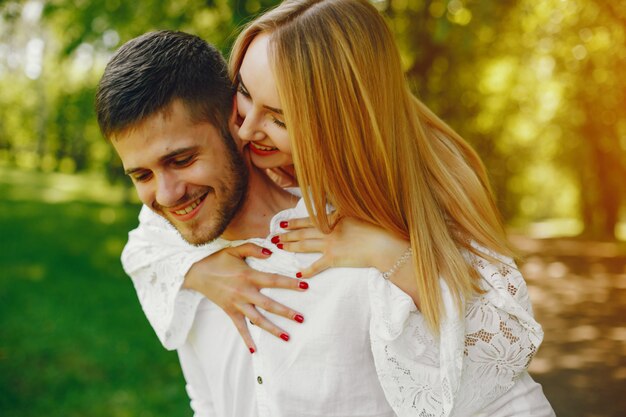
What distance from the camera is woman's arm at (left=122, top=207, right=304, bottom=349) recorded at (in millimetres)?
2439

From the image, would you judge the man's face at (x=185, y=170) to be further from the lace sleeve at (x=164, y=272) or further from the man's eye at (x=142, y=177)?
the lace sleeve at (x=164, y=272)

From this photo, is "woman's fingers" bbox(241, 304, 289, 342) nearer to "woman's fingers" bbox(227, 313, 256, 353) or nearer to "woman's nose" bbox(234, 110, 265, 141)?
"woman's fingers" bbox(227, 313, 256, 353)

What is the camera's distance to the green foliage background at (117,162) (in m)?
5.63

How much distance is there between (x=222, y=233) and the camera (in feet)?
8.66

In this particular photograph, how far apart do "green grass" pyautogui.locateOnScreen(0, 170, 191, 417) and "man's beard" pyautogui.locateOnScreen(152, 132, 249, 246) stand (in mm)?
3371

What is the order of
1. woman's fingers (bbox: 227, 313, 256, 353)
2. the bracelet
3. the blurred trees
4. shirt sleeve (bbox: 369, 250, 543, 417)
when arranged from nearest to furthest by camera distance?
shirt sleeve (bbox: 369, 250, 543, 417), the bracelet, woman's fingers (bbox: 227, 313, 256, 353), the blurred trees

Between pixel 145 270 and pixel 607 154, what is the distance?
52.7ft

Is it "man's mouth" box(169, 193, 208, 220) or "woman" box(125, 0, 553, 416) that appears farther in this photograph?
"man's mouth" box(169, 193, 208, 220)

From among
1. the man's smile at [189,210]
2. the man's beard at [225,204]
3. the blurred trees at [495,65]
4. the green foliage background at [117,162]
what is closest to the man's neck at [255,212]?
the man's beard at [225,204]

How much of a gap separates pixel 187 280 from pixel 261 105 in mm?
773

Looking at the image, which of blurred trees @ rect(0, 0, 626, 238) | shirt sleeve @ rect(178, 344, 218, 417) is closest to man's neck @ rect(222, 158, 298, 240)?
shirt sleeve @ rect(178, 344, 218, 417)

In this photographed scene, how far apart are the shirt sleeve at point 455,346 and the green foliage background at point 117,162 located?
225 cm

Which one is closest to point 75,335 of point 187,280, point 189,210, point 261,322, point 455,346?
point 187,280

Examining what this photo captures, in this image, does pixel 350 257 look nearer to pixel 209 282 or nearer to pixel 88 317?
pixel 209 282
